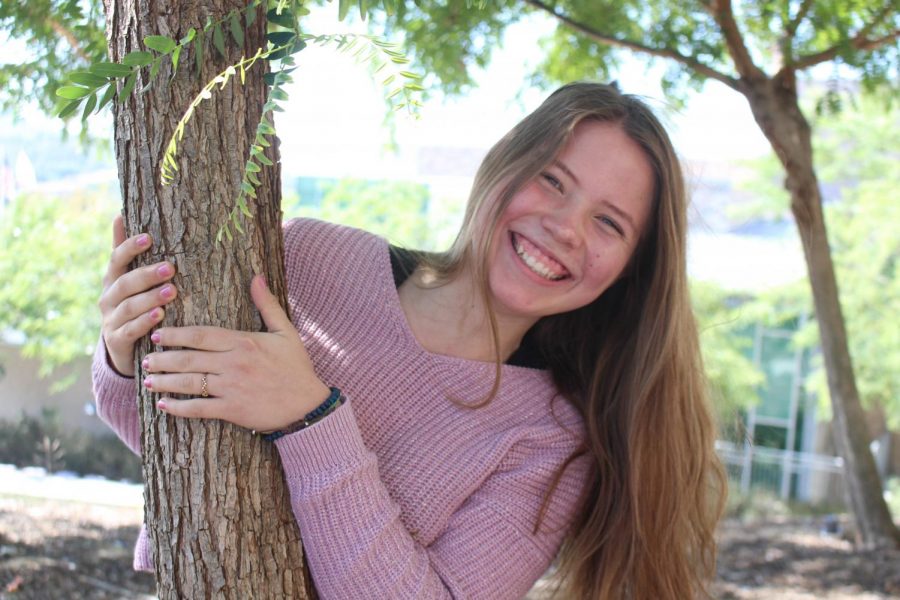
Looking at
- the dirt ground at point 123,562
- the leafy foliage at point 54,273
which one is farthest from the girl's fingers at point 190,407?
the leafy foliage at point 54,273

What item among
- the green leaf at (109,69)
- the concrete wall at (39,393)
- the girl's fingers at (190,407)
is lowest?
the concrete wall at (39,393)

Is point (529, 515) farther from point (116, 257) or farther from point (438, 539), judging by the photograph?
point (116, 257)

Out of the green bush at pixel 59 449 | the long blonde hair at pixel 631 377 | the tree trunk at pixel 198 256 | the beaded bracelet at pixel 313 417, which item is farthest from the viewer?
the green bush at pixel 59 449

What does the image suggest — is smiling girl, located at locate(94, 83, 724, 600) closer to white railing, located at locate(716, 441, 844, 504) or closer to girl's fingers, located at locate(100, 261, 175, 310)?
girl's fingers, located at locate(100, 261, 175, 310)

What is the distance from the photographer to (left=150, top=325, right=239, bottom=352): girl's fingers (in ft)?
5.17

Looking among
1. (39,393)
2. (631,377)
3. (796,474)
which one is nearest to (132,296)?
(631,377)

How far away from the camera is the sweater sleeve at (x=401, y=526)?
1739mm

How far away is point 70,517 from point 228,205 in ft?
17.7

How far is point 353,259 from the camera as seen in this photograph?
2303 mm

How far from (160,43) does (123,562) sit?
13.9 ft

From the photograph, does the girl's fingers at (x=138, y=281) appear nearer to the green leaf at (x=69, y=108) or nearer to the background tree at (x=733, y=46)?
the green leaf at (x=69, y=108)

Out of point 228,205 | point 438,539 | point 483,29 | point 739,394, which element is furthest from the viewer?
point 739,394

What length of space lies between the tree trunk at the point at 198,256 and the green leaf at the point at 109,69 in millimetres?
95

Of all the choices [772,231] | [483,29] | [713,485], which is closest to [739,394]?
[772,231]
